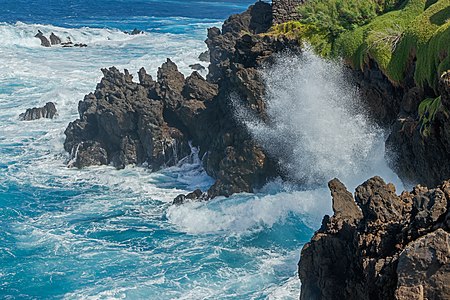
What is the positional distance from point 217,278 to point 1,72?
39.0m

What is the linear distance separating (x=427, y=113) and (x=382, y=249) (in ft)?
24.6

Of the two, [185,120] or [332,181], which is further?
[185,120]

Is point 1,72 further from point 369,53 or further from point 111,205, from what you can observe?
point 369,53

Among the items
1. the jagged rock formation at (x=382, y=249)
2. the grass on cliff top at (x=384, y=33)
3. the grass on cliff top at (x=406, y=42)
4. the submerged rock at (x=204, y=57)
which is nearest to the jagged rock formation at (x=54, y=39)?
the submerged rock at (x=204, y=57)

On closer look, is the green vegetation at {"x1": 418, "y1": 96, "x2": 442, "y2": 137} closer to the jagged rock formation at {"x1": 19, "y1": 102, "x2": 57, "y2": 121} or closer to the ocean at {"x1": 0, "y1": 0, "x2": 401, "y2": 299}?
the ocean at {"x1": 0, "y1": 0, "x2": 401, "y2": 299}

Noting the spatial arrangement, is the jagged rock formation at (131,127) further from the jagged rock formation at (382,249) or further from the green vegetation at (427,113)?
the jagged rock formation at (382,249)

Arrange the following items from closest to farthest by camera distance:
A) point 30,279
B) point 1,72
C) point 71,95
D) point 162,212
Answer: point 30,279 → point 162,212 → point 71,95 → point 1,72

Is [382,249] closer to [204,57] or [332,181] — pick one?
[332,181]

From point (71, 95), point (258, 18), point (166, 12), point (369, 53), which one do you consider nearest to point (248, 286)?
point (369, 53)

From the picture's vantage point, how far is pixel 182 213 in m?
24.5

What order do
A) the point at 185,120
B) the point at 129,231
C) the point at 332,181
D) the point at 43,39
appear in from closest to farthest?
the point at 332,181 < the point at 129,231 < the point at 185,120 < the point at 43,39

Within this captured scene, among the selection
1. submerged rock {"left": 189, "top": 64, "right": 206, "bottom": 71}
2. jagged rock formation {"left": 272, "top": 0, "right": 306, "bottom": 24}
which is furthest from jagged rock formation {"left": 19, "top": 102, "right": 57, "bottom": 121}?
jagged rock formation {"left": 272, "top": 0, "right": 306, "bottom": 24}

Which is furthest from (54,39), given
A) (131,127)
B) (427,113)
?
(427,113)

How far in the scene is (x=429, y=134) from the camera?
16141 mm
